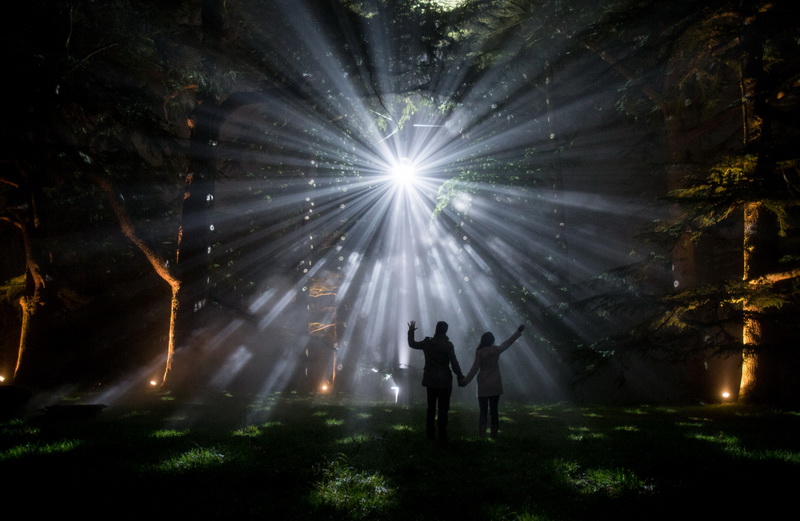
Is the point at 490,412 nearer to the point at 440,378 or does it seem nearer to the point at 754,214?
the point at 440,378

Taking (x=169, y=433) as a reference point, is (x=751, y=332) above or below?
above

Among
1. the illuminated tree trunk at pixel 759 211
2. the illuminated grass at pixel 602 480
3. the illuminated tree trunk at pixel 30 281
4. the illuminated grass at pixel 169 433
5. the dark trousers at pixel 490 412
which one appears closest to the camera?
the illuminated grass at pixel 602 480

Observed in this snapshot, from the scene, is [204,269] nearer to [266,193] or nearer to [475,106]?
[266,193]

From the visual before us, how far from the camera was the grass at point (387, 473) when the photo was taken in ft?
11.6

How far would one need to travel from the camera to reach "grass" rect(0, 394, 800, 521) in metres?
3.55

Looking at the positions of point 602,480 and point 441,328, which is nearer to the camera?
point 602,480

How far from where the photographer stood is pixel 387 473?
4742 millimetres

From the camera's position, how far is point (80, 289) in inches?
803

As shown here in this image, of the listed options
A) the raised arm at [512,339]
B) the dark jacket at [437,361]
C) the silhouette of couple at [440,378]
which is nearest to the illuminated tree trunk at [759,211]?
the raised arm at [512,339]

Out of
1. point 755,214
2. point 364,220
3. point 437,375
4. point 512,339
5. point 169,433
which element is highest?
point 364,220

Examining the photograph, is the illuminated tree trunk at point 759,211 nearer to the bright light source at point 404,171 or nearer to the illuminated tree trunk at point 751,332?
the illuminated tree trunk at point 751,332

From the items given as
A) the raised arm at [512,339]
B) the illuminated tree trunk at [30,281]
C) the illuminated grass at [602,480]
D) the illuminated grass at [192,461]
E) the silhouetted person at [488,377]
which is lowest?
the illuminated grass at [602,480]

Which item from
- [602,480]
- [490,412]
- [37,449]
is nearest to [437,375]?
[490,412]

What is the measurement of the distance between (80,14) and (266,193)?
10427mm
